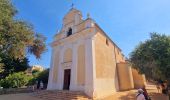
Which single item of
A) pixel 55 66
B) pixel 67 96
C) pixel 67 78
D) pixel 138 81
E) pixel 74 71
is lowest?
pixel 67 96

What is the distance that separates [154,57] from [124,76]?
275 inches

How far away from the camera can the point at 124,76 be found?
67.1 feet

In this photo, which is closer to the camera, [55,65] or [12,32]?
[12,32]

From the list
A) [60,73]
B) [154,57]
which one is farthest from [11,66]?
[154,57]

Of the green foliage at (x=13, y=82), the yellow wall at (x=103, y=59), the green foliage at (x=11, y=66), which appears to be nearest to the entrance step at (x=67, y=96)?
the yellow wall at (x=103, y=59)

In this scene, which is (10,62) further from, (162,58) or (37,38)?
(162,58)

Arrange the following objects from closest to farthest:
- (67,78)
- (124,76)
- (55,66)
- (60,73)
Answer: (67,78) → (60,73) → (55,66) → (124,76)

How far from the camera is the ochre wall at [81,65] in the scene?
15.0 metres

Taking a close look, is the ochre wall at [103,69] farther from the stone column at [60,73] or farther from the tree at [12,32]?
the tree at [12,32]

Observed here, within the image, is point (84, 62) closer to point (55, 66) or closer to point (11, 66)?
point (55, 66)

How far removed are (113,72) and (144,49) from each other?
4.87 metres

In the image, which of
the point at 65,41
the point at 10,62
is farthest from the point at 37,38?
the point at 10,62

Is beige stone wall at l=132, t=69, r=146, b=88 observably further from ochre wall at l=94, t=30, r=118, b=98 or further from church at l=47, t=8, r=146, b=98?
ochre wall at l=94, t=30, r=118, b=98

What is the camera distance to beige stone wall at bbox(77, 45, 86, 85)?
15.0 m
